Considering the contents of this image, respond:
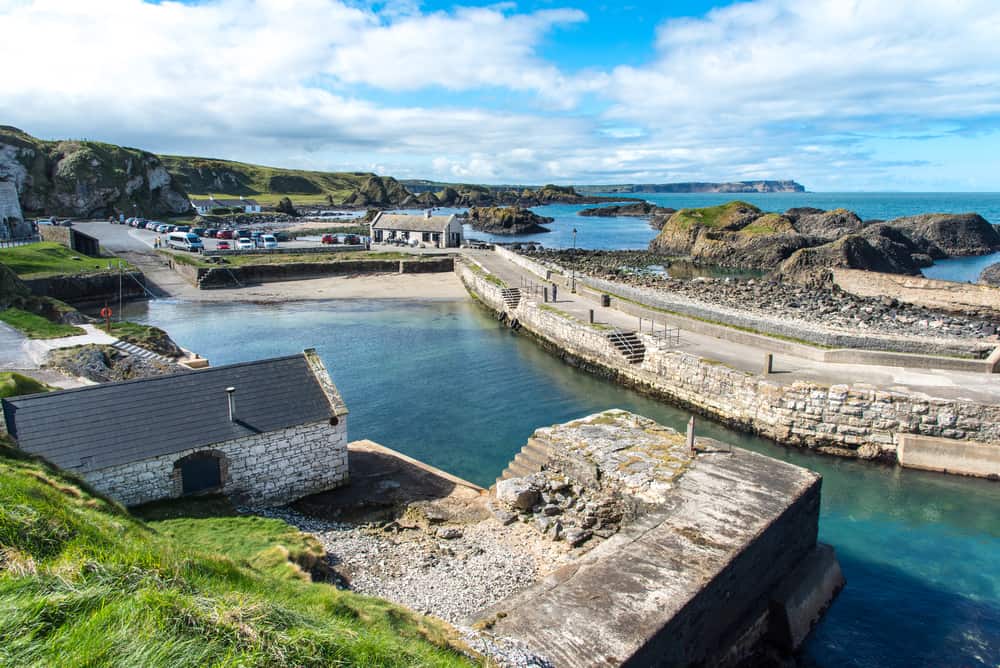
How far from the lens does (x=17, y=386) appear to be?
1484 cm

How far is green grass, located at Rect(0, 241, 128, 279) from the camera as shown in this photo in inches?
1570

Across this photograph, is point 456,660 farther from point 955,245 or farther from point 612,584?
point 955,245

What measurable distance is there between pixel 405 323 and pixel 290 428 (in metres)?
24.6

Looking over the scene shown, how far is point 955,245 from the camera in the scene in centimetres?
7319

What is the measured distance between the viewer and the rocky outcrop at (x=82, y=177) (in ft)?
246

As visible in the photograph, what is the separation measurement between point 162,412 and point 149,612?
9.33 metres

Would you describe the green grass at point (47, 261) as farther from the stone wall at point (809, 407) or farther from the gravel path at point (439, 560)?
the stone wall at point (809, 407)

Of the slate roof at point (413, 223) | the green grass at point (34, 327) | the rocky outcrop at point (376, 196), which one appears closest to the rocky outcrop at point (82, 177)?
the slate roof at point (413, 223)

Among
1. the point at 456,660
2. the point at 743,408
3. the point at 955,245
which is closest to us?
the point at 456,660

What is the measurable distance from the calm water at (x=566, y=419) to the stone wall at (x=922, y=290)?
25.5 meters

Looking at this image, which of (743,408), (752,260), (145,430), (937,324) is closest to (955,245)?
(752,260)

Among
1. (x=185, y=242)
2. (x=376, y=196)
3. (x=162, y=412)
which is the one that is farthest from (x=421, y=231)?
(x=376, y=196)

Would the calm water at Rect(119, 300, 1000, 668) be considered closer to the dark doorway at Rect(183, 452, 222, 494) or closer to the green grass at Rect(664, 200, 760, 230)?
the dark doorway at Rect(183, 452, 222, 494)

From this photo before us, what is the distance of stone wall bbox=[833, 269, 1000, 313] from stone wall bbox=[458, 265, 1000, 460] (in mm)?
23616
